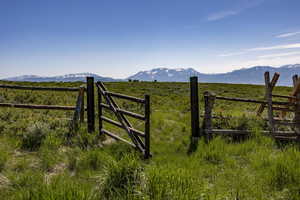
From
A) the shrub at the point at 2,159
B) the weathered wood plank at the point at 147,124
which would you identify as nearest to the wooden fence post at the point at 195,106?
the weathered wood plank at the point at 147,124

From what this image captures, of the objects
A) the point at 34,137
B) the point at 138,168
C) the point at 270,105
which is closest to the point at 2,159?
the point at 34,137

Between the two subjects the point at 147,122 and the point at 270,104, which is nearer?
the point at 147,122

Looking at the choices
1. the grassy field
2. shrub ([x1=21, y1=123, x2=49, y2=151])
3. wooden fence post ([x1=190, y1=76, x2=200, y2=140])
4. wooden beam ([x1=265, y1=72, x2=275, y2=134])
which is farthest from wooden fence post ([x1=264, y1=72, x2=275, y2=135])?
shrub ([x1=21, y1=123, x2=49, y2=151])

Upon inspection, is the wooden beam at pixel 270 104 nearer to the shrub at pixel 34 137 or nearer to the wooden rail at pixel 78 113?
the wooden rail at pixel 78 113

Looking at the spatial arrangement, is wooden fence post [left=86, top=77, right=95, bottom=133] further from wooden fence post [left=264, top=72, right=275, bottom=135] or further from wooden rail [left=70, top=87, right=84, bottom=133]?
wooden fence post [left=264, top=72, right=275, bottom=135]

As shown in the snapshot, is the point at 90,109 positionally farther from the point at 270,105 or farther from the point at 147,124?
the point at 270,105

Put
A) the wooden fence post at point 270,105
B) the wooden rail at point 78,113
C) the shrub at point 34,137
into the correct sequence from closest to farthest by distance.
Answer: the shrub at point 34,137 < the wooden fence post at point 270,105 < the wooden rail at point 78,113

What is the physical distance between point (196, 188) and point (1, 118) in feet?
27.9

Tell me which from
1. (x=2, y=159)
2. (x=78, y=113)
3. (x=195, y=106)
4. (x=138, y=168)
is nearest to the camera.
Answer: (x=138, y=168)

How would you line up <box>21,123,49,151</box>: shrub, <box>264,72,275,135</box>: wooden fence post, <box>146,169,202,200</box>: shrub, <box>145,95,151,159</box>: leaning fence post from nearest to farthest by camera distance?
1. <box>146,169,202,200</box>: shrub
2. <box>145,95,151,159</box>: leaning fence post
3. <box>21,123,49,151</box>: shrub
4. <box>264,72,275,135</box>: wooden fence post

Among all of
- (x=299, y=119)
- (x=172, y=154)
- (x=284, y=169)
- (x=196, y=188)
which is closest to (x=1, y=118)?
(x=172, y=154)

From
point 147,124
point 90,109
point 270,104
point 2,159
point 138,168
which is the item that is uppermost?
point 270,104

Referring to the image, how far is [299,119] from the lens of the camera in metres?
6.72

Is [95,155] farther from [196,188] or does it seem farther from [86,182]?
[196,188]
